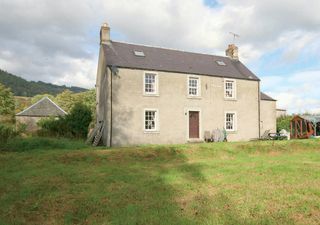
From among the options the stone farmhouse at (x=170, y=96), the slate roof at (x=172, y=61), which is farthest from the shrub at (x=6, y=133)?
the slate roof at (x=172, y=61)

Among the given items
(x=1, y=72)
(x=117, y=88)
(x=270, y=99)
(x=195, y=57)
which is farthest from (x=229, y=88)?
(x=1, y=72)

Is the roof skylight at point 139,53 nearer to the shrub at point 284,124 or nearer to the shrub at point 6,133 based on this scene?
the shrub at point 6,133

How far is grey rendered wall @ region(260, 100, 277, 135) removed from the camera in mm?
29953

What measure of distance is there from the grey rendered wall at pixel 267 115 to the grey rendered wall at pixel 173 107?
96.5 inches

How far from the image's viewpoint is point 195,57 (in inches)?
1096

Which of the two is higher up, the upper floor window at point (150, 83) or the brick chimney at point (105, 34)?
the brick chimney at point (105, 34)

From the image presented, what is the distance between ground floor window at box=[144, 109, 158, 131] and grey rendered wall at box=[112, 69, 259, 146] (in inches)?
13.0

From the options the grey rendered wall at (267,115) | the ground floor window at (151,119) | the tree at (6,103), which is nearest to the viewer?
the ground floor window at (151,119)

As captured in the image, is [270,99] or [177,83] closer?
[177,83]

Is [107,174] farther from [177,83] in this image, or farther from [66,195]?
[177,83]

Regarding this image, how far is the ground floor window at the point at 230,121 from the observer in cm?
2642

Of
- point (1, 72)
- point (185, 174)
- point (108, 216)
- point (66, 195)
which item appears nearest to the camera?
Answer: point (108, 216)

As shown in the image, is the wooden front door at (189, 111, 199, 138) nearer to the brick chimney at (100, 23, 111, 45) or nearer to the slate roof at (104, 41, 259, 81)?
the slate roof at (104, 41, 259, 81)

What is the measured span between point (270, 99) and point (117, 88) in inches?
672
